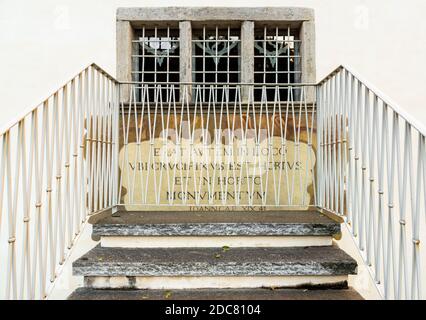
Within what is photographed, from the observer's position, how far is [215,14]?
14.2 ft

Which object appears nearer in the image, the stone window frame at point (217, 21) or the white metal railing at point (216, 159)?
the white metal railing at point (216, 159)

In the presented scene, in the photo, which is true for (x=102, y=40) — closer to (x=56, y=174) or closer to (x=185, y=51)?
(x=185, y=51)

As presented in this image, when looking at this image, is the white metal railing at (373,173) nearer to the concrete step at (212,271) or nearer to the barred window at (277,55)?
the concrete step at (212,271)

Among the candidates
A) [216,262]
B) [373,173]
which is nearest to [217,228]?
[216,262]

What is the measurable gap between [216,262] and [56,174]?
118cm

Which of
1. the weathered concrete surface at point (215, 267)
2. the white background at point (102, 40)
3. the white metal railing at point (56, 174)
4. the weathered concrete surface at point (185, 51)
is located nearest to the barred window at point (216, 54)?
the weathered concrete surface at point (185, 51)

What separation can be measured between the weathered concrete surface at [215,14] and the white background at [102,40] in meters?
0.12

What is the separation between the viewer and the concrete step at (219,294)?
241cm

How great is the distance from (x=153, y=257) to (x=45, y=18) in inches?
123

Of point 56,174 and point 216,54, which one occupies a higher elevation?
point 216,54
